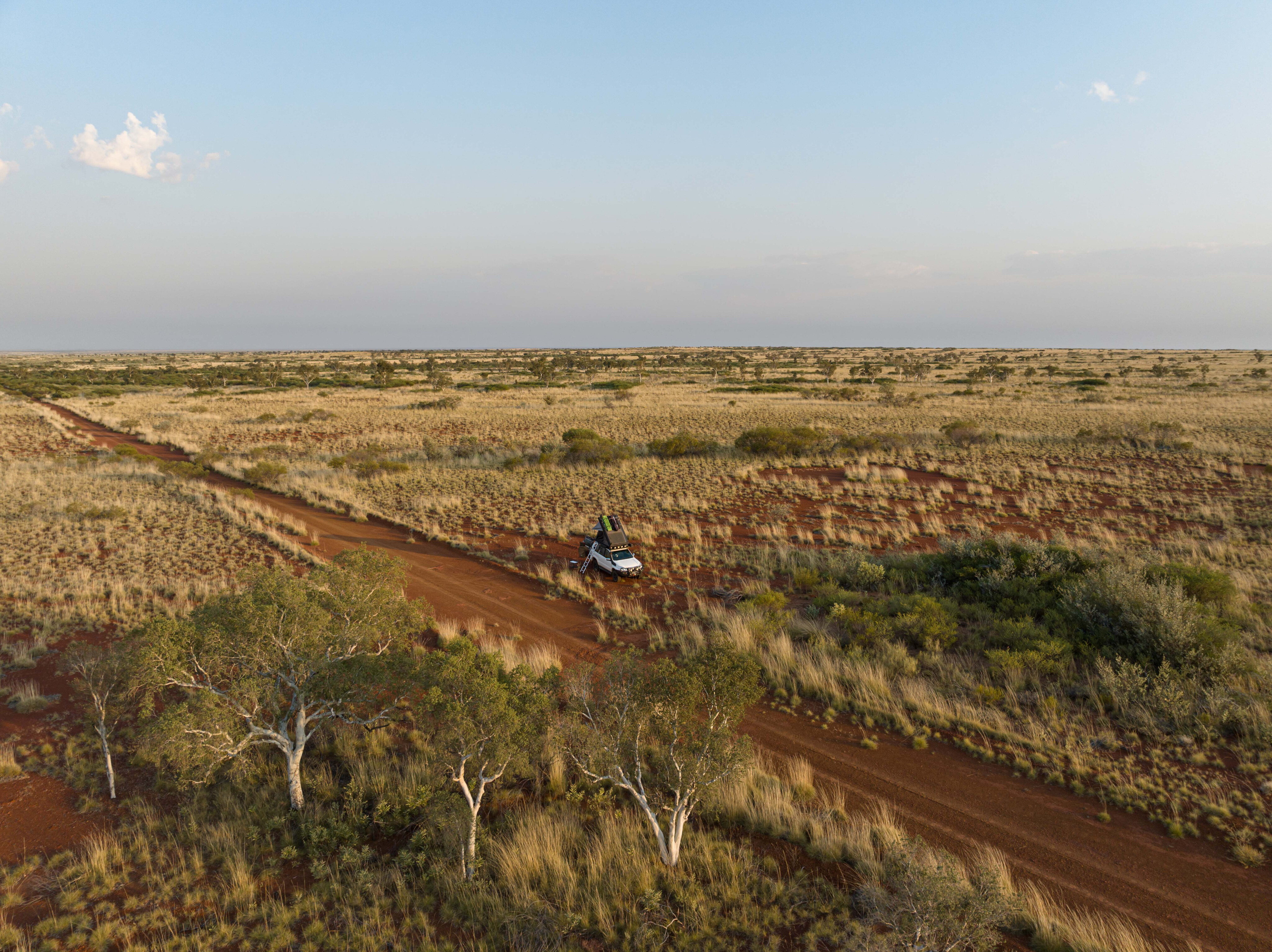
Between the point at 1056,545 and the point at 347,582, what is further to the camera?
the point at 1056,545

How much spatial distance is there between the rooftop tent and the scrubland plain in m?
1.09

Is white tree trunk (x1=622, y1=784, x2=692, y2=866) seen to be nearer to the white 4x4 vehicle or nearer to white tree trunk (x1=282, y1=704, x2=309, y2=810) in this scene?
white tree trunk (x1=282, y1=704, x2=309, y2=810)

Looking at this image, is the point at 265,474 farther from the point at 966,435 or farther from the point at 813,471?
the point at 966,435

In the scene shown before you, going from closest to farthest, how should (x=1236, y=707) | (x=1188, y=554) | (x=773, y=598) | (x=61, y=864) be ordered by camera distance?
1. (x=61, y=864)
2. (x=1236, y=707)
3. (x=773, y=598)
4. (x=1188, y=554)

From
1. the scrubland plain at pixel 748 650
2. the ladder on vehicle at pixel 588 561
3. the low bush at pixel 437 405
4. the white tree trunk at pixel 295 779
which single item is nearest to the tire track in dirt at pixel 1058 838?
the scrubland plain at pixel 748 650

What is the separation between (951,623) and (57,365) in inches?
8243

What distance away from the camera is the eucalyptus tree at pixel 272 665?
24.8ft

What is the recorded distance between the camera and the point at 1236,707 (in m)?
8.85

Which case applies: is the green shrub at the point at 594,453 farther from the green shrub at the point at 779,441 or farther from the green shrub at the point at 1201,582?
the green shrub at the point at 1201,582

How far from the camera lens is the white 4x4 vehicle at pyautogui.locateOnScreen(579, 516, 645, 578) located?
16.6 metres

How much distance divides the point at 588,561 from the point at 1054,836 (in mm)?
12359

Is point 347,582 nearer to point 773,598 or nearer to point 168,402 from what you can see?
point 773,598

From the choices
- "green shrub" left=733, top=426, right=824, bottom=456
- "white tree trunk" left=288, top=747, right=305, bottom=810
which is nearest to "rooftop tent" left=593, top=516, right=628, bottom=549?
"white tree trunk" left=288, top=747, right=305, bottom=810

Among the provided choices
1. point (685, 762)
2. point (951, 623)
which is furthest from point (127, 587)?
point (951, 623)
